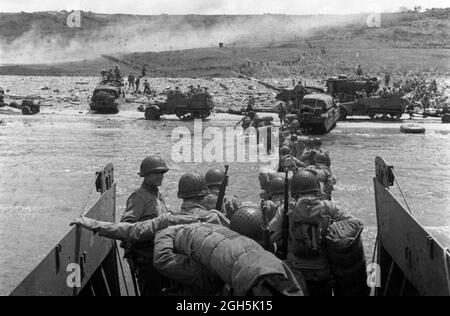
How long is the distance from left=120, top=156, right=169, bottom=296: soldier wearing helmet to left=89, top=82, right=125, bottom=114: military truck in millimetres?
28613

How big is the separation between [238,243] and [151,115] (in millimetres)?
28739

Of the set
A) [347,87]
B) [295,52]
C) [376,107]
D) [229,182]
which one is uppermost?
[295,52]

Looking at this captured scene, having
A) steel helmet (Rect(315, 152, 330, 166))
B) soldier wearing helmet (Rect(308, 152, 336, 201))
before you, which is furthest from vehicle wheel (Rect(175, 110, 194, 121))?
soldier wearing helmet (Rect(308, 152, 336, 201))

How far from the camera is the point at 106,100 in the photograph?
112 feet

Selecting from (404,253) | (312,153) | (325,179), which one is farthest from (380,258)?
(312,153)

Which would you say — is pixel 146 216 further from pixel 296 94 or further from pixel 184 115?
pixel 296 94

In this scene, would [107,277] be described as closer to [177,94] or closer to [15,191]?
[15,191]

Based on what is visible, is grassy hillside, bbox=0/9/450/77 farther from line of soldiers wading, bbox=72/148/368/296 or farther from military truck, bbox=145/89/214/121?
line of soldiers wading, bbox=72/148/368/296

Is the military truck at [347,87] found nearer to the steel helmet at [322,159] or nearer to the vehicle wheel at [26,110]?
the vehicle wheel at [26,110]

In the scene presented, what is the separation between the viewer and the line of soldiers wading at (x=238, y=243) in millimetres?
3782

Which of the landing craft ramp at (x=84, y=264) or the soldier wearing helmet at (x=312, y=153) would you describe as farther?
the soldier wearing helmet at (x=312, y=153)

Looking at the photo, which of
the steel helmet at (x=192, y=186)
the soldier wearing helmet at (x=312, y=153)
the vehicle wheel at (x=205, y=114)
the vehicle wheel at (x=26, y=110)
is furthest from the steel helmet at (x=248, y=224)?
the vehicle wheel at (x=26, y=110)

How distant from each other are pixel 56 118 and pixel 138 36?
62445 mm
